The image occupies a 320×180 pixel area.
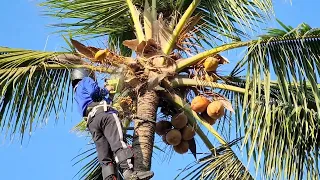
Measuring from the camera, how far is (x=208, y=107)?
665 cm

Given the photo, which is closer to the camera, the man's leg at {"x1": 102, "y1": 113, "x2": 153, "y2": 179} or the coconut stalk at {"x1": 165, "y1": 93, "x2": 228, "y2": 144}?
A: the man's leg at {"x1": 102, "y1": 113, "x2": 153, "y2": 179}

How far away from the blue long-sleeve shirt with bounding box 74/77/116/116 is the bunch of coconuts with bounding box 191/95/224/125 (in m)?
0.82

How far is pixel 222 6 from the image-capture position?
752 cm

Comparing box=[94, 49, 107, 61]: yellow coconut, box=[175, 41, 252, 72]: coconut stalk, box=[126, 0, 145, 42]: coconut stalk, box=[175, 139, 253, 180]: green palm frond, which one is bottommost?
box=[175, 139, 253, 180]: green palm frond

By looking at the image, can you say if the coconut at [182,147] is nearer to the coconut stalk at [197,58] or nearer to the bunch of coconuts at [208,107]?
the bunch of coconuts at [208,107]

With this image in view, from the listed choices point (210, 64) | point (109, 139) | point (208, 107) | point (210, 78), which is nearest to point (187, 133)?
point (208, 107)

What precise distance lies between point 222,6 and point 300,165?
6.90 feet

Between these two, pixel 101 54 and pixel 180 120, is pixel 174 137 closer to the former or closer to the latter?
pixel 180 120

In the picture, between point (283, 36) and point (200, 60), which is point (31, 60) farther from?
point (283, 36)

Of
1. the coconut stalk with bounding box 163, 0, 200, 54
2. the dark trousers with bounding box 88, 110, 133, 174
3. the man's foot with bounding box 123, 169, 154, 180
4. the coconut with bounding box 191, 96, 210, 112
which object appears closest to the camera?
the man's foot with bounding box 123, 169, 154, 180

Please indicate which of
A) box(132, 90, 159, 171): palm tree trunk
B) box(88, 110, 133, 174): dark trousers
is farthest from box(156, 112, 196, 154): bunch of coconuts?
box(88, 110, 133, 174): dark trousers

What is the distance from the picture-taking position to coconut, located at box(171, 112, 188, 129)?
22.0 ft

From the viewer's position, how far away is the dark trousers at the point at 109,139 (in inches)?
241

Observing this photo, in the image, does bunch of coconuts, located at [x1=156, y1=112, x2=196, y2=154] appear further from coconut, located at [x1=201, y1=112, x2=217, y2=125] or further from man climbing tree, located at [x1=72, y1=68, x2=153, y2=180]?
man climbing tree, located at [x1=72, y1=68, x2=153, y2=180]
